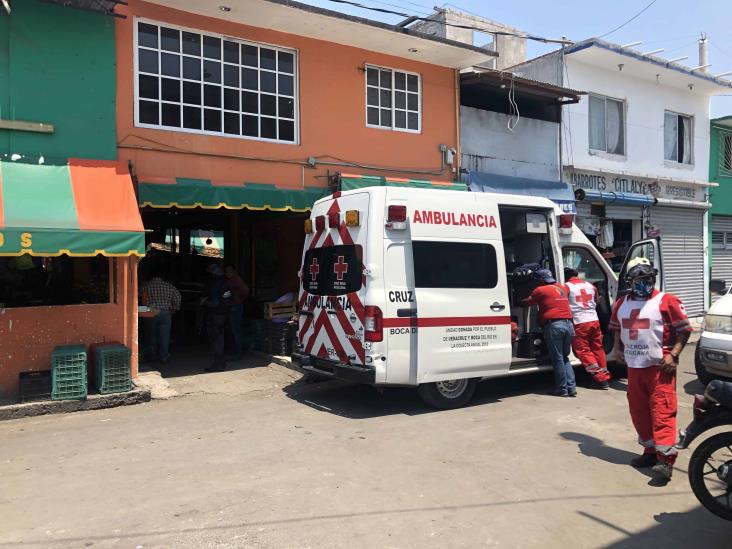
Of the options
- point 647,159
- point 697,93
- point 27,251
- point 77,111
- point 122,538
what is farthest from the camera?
point 697,93

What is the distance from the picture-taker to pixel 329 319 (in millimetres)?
7027

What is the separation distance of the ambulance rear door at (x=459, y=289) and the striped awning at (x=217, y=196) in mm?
2806

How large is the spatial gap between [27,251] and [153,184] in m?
2.18

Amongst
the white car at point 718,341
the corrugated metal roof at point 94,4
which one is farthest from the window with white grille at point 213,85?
the white car at point 718,341

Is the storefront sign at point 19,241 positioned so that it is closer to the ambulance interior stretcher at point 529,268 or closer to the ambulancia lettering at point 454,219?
the ambulancia lettering at point 454,219

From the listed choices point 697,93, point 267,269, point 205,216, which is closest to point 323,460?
point 267,269

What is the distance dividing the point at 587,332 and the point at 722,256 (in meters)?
12.9

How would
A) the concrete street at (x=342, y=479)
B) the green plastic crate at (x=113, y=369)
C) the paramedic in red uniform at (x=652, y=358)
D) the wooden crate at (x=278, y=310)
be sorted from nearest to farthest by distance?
the concrete street at (x=342, y=479)
the paramedic in red uniform at (x=652, y=358)
the green plastic crate at (x=113, y=369)
the wooden crate at (x=278, y=310)

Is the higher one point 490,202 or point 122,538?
point 490,202

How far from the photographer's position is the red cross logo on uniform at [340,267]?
6.82 metres

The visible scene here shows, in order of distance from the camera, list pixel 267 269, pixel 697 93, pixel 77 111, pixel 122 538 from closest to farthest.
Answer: pixel 122 538, pixel 77 111, pixel 267 269, pixel 697 93

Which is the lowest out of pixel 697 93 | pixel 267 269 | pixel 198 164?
pixel 267 269

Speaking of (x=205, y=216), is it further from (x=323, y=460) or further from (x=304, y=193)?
(x=323, y=460)

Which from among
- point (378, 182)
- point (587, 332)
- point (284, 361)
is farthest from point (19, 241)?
point (587, 332)
